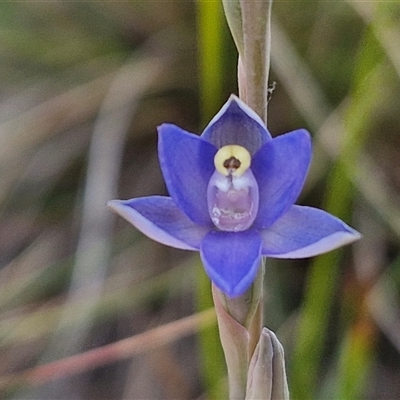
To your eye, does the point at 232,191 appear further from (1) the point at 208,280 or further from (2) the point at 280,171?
(1) the point at 208,280

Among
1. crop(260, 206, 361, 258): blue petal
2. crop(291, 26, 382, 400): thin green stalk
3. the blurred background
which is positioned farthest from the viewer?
the blurred background

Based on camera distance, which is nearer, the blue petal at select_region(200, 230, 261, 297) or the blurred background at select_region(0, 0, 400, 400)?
the blue petal at select_region(200, 230, 261, 297)

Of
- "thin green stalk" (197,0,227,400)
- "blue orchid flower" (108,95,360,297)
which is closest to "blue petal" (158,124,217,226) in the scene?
"blue orchid flower" (108,95,360,297)

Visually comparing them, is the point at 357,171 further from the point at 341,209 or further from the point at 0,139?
the point at 0,139

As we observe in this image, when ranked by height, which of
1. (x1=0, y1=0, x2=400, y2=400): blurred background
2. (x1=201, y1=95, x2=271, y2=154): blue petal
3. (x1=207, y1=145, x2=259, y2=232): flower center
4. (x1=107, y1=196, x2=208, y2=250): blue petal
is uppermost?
(x1=0, y1=0, x2=400, y2=400): blurred background

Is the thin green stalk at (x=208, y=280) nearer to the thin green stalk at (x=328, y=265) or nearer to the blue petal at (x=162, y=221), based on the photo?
the thin green stalk at (x=328, y=265)

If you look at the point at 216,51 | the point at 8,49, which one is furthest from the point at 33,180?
the point at 216,51

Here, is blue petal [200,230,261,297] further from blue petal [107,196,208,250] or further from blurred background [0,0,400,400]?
blurred background [0,0,400,400]
